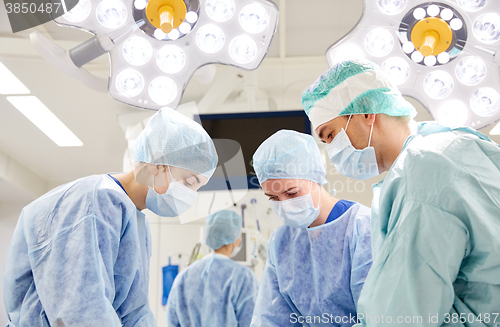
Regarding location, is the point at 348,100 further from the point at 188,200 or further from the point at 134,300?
the point at 134,300

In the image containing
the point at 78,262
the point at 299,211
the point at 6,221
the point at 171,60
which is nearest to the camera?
the point at 78,262

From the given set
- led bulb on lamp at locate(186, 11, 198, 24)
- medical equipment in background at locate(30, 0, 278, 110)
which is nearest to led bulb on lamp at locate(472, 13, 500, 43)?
medical equipment in background at locate(30, 0, 278, 110)

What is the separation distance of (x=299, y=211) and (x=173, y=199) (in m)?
0.52

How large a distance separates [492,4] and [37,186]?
4.76 meters

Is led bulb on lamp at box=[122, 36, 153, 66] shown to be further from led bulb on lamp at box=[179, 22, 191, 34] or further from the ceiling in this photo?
the ceiling

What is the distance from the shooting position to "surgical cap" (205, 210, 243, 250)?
283 centimetres

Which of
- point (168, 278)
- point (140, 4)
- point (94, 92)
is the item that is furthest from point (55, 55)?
point (168, 278)

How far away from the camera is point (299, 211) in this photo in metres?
1.65

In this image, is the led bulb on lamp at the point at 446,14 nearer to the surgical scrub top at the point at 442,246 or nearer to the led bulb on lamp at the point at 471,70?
the led bulb on lamp at the point at 471,70

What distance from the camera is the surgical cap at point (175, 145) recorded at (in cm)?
141

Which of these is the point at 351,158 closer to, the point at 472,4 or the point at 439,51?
the point at 439,51

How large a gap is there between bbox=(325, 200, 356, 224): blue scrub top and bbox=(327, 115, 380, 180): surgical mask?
336 millimetres

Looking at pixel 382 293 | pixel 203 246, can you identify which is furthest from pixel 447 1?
pixel 203 246

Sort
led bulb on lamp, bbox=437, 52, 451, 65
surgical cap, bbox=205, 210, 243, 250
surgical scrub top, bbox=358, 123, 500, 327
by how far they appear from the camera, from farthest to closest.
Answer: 1. surgical cap, bbox=205, 210, 243, 250
2. led bulb on lamp, bbox=437, 52, 451, 65
3. surgical scrub top, bbox=358, 123, 500, 327
